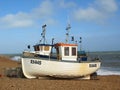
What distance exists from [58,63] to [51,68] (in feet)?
1.93

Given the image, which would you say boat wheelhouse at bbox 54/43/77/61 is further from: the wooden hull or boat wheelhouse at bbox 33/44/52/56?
the wooden hull

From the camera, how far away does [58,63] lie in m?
22.9

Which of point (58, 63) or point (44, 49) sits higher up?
point (44, 49)

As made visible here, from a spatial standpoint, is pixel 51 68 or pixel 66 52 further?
pixel 66 52

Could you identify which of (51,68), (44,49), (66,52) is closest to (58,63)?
(51,68)

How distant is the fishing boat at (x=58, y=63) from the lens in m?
23.0

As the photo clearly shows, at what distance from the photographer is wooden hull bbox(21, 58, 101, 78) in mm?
22906

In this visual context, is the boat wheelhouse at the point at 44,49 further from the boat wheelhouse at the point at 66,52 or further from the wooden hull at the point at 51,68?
the wooden hull at the point at 51,68

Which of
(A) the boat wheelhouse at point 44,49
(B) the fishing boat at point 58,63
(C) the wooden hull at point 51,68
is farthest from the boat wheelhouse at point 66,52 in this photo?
(C) the wooden hull at point 51,68

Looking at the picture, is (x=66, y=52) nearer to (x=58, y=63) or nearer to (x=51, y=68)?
(x=58, y=63)

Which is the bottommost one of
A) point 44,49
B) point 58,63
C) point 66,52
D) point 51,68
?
point 51,68

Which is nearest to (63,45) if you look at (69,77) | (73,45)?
(73,45)

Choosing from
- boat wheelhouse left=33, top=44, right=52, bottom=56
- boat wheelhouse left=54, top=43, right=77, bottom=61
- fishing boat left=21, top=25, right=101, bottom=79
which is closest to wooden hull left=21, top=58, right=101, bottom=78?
fishing boat left=21, top=25, right=101, bottom=79

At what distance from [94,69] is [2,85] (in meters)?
8.40
